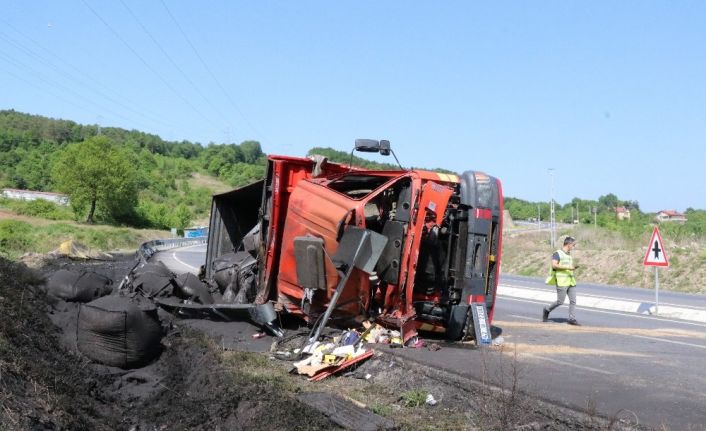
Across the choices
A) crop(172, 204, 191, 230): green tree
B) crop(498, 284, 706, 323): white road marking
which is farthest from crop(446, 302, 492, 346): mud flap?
crop(172, 204, 191, 230): green tree

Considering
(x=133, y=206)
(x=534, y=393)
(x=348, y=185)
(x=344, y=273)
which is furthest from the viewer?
(x=133, y=206)

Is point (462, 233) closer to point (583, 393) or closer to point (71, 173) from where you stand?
point (583, 393)

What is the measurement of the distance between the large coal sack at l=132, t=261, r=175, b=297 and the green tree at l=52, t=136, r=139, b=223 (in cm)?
7604

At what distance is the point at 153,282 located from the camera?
33.6 ft

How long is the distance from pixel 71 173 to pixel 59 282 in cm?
7952

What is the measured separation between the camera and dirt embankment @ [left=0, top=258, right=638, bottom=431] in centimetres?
508

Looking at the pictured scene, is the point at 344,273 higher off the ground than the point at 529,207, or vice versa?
the point at 529,207

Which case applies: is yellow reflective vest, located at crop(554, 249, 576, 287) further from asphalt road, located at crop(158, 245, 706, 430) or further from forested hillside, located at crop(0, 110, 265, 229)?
forested hillside, located at crop(0, 110, 265, 229)

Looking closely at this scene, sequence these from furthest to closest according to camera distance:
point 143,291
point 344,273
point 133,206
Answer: point 133,206
point 143,291
point 344,273

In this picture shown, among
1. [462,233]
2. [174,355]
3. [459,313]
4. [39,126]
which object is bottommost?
[174,355]

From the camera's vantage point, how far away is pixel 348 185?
9.12 m

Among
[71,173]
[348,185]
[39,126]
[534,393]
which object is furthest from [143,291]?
[39,126]

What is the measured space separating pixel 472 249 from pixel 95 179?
8142cm

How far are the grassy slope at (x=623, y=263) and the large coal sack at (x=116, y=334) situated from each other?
74.8 feet
